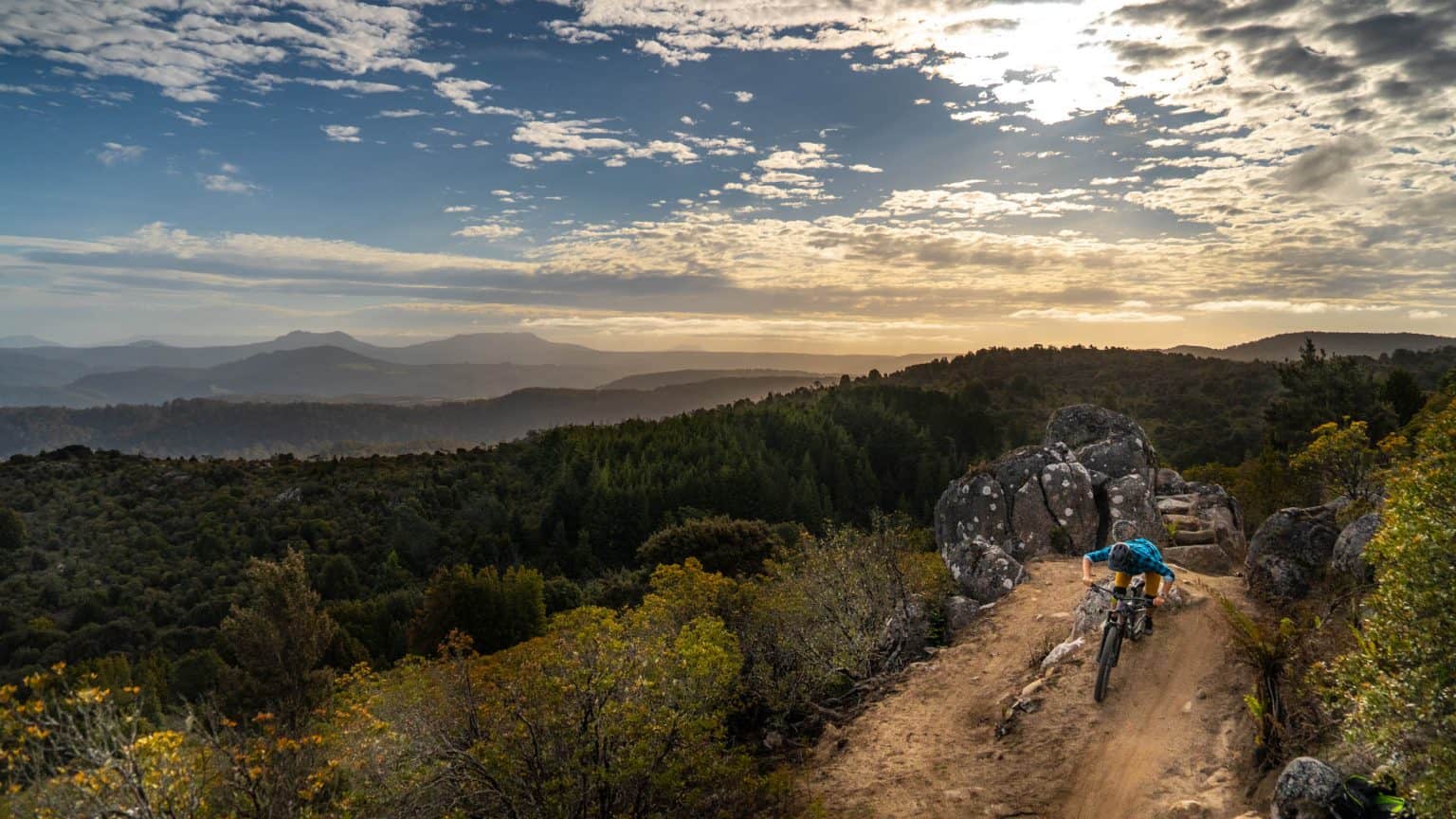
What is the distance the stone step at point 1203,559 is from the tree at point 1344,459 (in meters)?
4.53

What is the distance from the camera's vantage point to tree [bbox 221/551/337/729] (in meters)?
32.2

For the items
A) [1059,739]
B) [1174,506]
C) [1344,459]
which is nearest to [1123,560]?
[1059,739]

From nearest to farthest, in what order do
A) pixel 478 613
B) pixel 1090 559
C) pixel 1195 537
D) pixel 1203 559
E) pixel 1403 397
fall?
pixel 1090 559 < pixel 1203 559 < pixel 1195 537 < pixel 478 613 < pixel 1403 397

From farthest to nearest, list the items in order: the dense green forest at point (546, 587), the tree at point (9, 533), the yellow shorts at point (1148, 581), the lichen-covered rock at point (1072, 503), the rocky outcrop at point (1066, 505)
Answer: the tree at point (9, 533) → the lichen-covered rock at point (1072, 503) → the rocky outcrop at point (1066, 505) → the yellow shorts at point (1148, 581) → the dense green forest at point (546, 587)

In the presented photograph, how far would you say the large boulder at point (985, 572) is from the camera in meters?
20.1

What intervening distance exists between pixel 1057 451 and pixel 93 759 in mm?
28054

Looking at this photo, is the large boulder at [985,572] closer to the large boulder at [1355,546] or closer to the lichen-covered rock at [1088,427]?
the large boulder at [1355,546]

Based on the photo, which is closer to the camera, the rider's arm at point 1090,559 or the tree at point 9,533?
the rider's arm at point 1090,559

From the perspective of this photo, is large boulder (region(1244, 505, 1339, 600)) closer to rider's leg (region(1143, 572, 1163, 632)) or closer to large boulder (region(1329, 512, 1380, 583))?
large boulder (region(1329, 512, 1380, 583))

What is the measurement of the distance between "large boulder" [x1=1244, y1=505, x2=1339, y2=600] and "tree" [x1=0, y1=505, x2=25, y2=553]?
2979 inches

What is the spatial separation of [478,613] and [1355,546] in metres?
34.8

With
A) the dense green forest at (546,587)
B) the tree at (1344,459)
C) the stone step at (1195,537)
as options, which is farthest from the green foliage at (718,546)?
the tree at (1344,459)

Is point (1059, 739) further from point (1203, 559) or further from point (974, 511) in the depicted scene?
point (974, 511)

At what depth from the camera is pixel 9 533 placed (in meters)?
53.0
